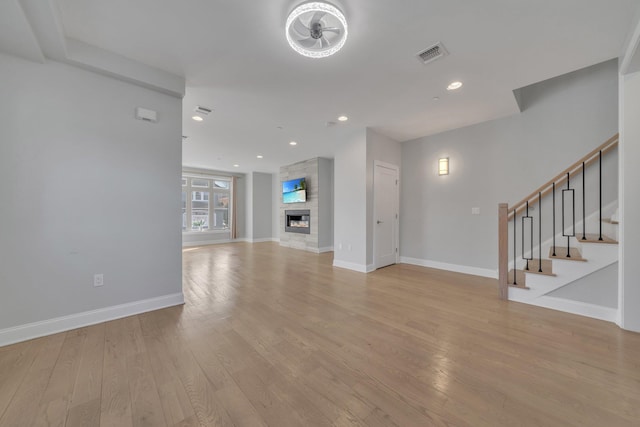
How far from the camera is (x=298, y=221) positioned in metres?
7.38

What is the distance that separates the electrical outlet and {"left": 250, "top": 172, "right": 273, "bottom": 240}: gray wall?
6251 millimetres

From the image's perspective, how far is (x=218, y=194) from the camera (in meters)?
8.58

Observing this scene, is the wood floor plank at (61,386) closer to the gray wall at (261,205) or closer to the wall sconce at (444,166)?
the wall sconce at (444,166)

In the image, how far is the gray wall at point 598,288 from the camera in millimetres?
2344

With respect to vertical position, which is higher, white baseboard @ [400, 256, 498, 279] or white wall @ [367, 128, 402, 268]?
white wall @ [367, 128, 402, 268]

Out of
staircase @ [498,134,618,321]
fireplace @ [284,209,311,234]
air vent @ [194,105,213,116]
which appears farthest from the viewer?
fireplace @ [284,209,311,234]

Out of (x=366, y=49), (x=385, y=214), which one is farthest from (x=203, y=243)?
(x=366, y=49)

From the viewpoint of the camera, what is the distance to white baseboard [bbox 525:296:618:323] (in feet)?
7.68

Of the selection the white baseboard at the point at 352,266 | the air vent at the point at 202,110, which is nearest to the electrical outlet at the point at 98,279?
the air vent at the point at 202,110

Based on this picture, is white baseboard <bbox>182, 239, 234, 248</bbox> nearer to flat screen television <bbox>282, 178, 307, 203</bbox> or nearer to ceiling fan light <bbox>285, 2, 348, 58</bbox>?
flat screen television <bbox>282, 178, 307, 203</bbox>

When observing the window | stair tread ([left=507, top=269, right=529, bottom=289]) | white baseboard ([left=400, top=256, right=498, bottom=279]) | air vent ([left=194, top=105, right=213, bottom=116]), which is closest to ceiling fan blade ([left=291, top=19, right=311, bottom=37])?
air vent ([left=194, top=105, right=213, bottom=116])

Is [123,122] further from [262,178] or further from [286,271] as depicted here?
[262,178]

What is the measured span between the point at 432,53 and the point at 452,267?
367 cm

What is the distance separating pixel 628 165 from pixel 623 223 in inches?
21.9
